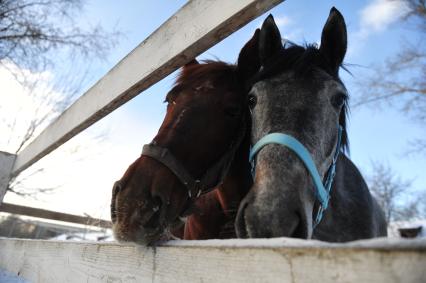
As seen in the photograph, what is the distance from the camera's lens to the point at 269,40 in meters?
2.18

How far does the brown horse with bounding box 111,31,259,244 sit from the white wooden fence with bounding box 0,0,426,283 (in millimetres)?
210

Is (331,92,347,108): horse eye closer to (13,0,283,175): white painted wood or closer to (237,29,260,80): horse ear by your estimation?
(237,29,260,80): horse ear

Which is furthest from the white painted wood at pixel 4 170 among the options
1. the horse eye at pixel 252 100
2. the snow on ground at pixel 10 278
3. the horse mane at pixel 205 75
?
the horse eye at pixel 252 100

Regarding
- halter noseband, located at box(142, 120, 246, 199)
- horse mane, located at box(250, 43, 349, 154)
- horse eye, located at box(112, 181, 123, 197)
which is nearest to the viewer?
horse eye, located at box(112, 181, 123, 197)

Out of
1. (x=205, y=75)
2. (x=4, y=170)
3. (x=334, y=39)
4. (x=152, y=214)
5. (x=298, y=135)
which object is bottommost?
(x=152, y=214)

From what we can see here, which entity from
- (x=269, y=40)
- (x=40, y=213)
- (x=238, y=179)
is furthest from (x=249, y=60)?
(x=40, y=213)

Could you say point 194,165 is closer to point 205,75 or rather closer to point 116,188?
point 116,188

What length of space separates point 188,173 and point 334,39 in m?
1.35

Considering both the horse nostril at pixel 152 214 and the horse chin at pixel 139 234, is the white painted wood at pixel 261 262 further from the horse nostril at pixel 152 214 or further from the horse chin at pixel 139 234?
the horse nostril at pixel 152 214

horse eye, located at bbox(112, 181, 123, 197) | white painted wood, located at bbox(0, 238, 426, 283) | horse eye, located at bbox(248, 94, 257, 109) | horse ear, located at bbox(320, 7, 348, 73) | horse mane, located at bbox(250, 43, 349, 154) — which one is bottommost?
white painted wood, located at bbox(0, 238, 426, 283)

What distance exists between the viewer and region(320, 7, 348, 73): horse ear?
6.97 feet

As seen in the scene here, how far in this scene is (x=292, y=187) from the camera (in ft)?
4.47

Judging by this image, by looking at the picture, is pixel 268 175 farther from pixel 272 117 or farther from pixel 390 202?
pixel 390 202

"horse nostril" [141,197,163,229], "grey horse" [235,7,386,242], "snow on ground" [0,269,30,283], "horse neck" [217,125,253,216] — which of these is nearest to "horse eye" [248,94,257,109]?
"grey horse" [235,7,386,242]
